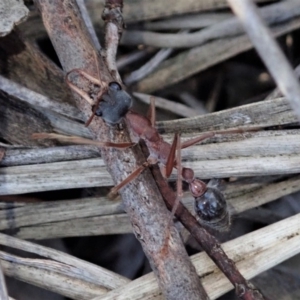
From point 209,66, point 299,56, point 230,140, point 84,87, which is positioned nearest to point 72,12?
point 84,87

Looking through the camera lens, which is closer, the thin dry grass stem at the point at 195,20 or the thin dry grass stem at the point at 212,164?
the thin dry grass stem at the point at 212,164

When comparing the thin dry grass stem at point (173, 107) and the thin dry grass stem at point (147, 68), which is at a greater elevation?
the thin dry grass stem at point (147, 68)

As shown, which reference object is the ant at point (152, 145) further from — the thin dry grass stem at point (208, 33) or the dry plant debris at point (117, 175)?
the thin dry grass stem at point (208, 33)

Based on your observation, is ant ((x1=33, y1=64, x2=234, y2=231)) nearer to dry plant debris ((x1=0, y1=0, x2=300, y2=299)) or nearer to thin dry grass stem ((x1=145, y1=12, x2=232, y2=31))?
dry plant debris ((x1=0, y1=0, x2=300, y2=299))

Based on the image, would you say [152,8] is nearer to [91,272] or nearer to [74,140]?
[74,140]

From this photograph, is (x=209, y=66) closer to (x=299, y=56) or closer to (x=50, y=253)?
(x=299, y=56)

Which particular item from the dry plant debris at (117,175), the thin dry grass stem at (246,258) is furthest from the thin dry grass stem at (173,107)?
the thin dry grass stem at (246,258)
